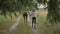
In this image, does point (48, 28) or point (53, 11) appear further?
point (48, 28)

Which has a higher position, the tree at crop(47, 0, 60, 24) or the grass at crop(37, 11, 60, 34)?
the tree at crop(47, 0, 60, 24)

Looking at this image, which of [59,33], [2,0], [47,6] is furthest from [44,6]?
[59,33]

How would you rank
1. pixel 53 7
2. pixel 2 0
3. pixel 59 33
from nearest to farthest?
1. pixel 2 0
2. pixel 53 7
3. pixel 59 33

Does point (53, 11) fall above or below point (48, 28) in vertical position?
above

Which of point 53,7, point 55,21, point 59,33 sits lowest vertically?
point 59,33

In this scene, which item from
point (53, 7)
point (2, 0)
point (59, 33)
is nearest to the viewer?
point (2, 0)

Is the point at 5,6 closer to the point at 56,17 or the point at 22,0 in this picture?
the point at 22,0

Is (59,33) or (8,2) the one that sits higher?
(8,2)

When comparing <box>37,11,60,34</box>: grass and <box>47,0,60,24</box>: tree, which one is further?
<box>37,11,60,34</box>: grass

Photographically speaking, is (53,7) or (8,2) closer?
(8,2)

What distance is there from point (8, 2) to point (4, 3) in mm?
229

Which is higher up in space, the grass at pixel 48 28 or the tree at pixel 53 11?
the tree at pixel 53 11

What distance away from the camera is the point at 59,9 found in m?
9.87

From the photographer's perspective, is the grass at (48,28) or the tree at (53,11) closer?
the tree at (53,11)
